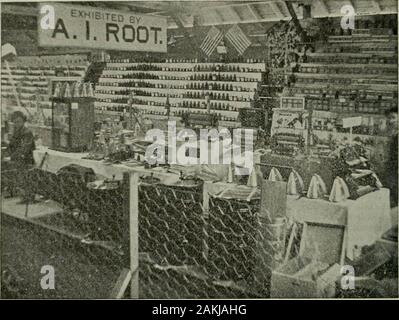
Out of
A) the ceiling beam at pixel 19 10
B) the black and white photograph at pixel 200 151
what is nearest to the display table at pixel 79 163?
the black and white photograph at pixel 200 151

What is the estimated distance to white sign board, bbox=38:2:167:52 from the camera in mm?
3158

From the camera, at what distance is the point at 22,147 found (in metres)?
3.51

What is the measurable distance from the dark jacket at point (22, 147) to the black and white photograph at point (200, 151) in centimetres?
1

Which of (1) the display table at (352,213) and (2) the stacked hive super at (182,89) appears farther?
(2) the stacked hive super at (182,89)

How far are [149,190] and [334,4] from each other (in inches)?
67.2

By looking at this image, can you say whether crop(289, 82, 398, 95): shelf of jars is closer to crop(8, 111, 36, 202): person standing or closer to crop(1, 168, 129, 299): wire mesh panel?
crop(1, 168, 129, 299): wire mesh panel

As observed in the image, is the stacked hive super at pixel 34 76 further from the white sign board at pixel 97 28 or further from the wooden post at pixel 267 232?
the wooden post at pixel 267 232

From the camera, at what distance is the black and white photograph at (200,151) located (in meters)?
3.14

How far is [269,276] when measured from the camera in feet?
10.4

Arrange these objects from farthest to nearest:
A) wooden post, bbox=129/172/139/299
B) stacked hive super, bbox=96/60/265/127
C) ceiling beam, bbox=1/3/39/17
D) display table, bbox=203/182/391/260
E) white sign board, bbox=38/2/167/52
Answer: stacked hive super, bbox=96/60/265/127, ceiling beam, bbox=1/3/39/17, white sign board, bbox=38/2/167/52, display table, bbox=203/182/391/260, wooden post, bbox=129/172/139/299

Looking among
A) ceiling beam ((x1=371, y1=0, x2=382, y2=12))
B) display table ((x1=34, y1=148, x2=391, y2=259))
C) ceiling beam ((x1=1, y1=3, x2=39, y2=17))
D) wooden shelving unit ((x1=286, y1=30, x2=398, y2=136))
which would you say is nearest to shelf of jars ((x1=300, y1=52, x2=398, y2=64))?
wooden shelving unit ((x1=286, y1=30, x2=398, y2=136))

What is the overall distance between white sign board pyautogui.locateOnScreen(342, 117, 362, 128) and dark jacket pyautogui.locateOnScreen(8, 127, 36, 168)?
2.16 meters

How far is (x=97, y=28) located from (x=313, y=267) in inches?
80.8

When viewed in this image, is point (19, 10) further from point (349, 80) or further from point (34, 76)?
point (349, 80)
